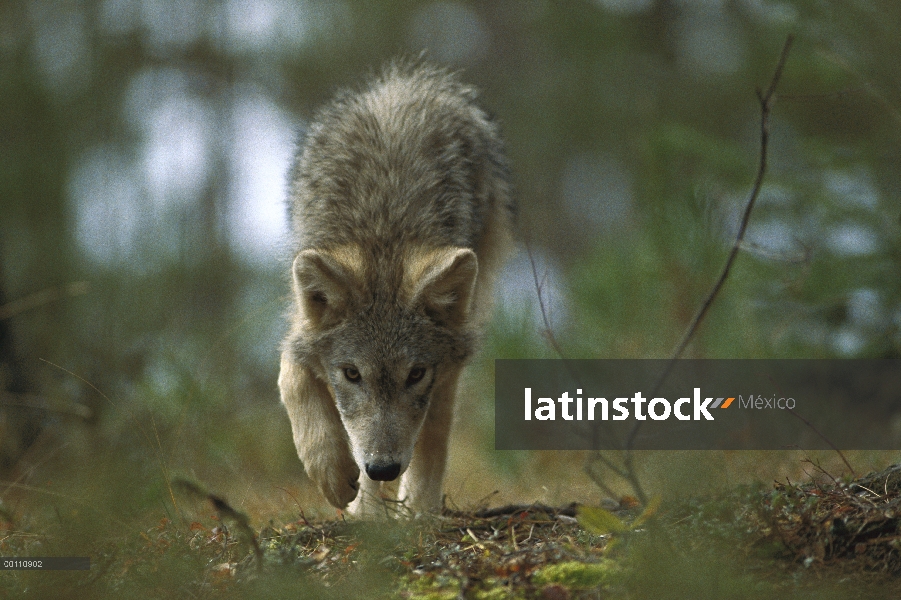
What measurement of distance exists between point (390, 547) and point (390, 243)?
2.21 meters

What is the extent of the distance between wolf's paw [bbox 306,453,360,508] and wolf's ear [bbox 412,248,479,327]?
3.48 ft

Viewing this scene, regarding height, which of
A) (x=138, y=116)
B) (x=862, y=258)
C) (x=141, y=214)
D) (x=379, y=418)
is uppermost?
(x=138, y=116)

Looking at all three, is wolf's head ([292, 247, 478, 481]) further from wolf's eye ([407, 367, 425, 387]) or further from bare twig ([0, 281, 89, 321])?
bare twig ([0, 281, 89, 321])

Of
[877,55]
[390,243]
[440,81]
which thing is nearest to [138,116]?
[440,81]

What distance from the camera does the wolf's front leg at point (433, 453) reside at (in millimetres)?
5734

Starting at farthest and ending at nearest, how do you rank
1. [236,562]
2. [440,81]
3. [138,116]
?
1. [138,116]
2. [440,81]
3. [236,562]

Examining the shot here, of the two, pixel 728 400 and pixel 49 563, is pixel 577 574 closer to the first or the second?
pixel 49 563

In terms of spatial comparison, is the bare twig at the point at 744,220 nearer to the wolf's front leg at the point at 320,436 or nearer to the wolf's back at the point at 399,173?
the wolf's back at the point at 399,173

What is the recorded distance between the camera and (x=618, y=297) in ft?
Result: 32.8

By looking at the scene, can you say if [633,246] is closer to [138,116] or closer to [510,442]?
[510,442]

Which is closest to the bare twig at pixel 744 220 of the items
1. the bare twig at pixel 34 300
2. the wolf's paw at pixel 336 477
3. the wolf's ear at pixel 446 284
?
the wolf's ear at pixel 446 284

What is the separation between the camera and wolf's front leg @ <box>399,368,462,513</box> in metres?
5.73

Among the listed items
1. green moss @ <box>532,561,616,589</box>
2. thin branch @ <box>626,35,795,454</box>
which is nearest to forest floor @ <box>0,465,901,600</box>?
green moss @ <box>532,561,616,589</box>

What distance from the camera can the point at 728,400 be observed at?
7051mm
